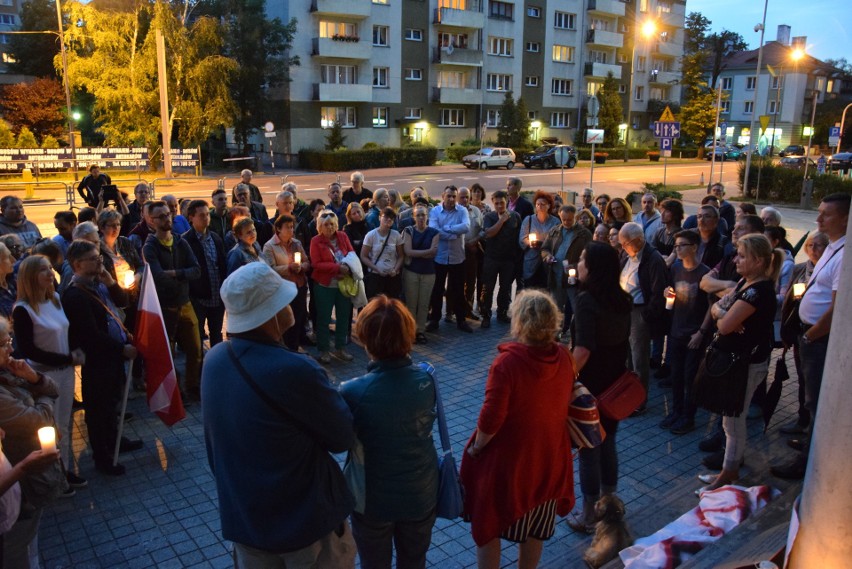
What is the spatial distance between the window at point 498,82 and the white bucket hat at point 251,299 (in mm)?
54502

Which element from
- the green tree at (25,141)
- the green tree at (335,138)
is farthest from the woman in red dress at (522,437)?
the green tree at (335,138)

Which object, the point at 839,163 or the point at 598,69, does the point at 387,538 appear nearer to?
the point at 839,163

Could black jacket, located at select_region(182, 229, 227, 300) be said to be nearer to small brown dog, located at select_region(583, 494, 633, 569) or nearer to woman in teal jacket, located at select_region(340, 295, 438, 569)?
woman in teal jacket, located at select_region(340, 295, 438, 569)

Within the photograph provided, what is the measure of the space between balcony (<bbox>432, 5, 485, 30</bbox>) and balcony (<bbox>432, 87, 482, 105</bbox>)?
4791 millimetres

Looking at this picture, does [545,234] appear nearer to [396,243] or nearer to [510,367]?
[396,243]

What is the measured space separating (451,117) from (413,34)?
7397 mm

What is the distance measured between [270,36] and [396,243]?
36.9m

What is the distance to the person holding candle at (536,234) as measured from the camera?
8.91m

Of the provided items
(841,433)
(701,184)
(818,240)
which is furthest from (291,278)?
(701,184)

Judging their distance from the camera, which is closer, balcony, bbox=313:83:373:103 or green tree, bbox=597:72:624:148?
balcony, bbox=313:83:373:103

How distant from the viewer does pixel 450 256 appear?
9188 mm

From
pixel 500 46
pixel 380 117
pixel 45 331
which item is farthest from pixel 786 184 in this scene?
pixel 500 46

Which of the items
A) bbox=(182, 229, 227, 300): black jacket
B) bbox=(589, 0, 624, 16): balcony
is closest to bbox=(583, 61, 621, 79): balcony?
bbox=(589, 0, 624, 16): balcony

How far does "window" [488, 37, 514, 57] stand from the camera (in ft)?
178
